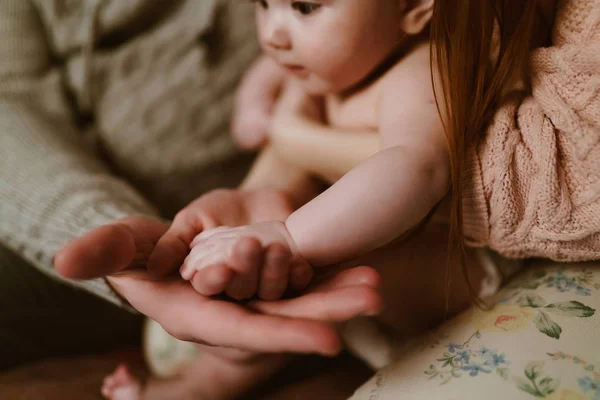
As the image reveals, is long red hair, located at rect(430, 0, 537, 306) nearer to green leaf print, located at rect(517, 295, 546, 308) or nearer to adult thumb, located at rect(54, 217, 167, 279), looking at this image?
green leaf print, located at rect(517, 295, 546, 308)

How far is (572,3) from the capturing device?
40cm

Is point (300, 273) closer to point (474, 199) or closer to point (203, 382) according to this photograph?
point (474, 199)

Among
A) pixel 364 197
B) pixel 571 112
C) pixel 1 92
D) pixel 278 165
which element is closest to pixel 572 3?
pixel 571 112

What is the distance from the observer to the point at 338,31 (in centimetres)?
43

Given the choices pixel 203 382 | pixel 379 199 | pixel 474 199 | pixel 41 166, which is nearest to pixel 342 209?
pixel 379 199

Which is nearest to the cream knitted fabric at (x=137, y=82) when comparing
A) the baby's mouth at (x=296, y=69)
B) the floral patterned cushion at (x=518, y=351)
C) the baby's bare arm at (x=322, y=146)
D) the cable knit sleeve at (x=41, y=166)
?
the cable knit sleeve at (x=41, y=166)

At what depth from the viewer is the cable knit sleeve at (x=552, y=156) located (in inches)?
14.9

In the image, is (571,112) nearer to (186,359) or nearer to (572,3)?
(572,3)

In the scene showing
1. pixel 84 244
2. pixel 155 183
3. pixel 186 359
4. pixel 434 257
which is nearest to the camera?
pixel 84 244

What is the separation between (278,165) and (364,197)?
0.97 feet

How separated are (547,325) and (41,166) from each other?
0.60 m

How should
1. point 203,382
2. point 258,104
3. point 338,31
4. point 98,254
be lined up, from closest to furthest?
point 98,254, point 338,31, point 203,382, point 258,104

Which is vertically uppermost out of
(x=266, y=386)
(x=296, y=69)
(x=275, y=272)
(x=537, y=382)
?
(x=296, y=69)

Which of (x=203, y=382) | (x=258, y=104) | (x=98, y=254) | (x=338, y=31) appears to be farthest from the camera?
(x=258, y=104)
